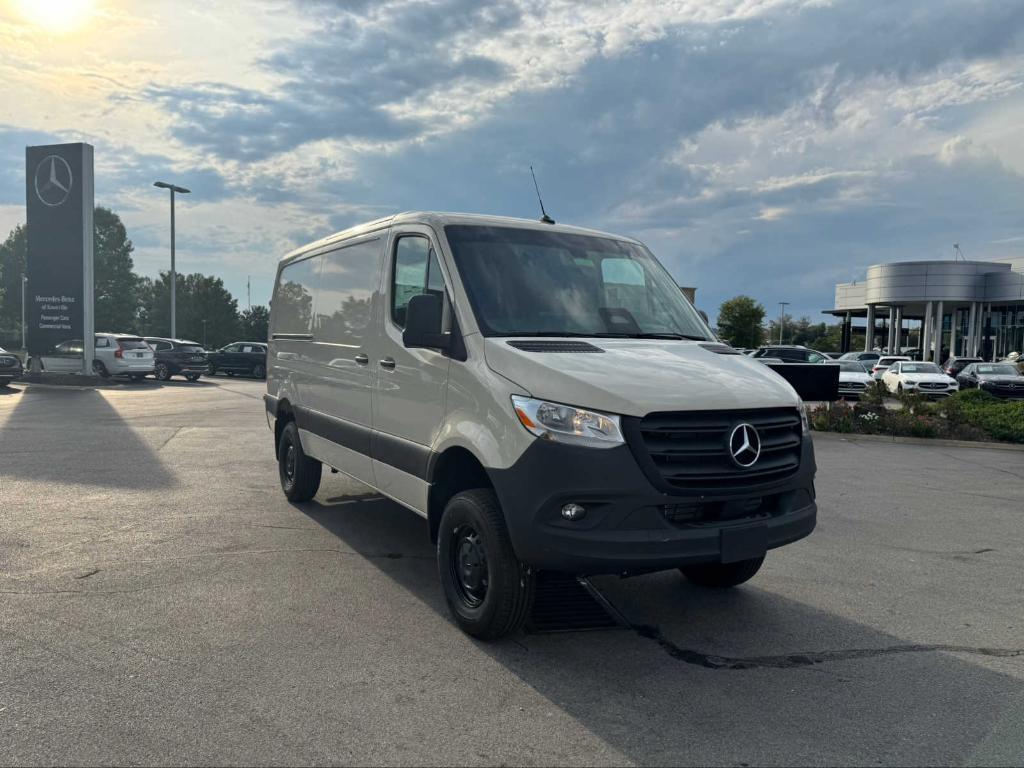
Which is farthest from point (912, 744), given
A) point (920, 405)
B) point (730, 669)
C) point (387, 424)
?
point (920, 405)

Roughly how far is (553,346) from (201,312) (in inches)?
3017

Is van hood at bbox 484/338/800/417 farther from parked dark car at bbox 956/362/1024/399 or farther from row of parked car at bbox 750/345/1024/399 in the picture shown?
parked dark car at bbox 956/362/1024/399

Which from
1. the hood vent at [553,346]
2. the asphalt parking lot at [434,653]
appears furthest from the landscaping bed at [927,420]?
the hood vent at [553,346]

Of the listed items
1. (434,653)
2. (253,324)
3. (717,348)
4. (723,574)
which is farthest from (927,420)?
(253,324)

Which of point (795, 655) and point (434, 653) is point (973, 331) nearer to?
point (795, 655)

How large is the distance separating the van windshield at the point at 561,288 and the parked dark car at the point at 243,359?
29.8 m

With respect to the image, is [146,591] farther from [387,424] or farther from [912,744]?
[912,744]

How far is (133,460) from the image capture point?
33.4ft

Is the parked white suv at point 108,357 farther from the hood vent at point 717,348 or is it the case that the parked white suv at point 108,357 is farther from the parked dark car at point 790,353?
the hood vent at point 717,348

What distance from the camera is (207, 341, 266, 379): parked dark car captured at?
3347 cm

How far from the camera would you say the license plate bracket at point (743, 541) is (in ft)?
13.0

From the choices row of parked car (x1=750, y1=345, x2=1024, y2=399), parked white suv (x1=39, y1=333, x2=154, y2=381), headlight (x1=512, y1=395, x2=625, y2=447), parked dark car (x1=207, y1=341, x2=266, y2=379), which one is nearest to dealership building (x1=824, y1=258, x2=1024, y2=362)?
row of parked car (x1=750, y1=345, x2=1024, y2=399)

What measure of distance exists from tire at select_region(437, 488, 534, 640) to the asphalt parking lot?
0.17 metres

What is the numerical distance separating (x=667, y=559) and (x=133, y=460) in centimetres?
849
